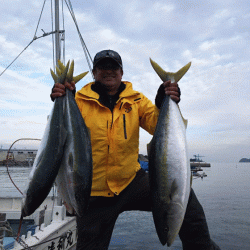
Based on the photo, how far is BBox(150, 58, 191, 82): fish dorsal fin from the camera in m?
2.53

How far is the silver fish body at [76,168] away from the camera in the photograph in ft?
6.58

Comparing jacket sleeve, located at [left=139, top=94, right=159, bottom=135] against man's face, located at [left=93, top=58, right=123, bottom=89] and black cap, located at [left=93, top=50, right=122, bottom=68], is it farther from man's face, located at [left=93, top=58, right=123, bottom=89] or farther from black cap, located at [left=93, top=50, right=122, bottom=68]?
black cap, located at [left=93, top=50, right=122, bottom=68]

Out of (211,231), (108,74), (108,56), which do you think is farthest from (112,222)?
(211,231)

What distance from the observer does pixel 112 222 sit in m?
2.72

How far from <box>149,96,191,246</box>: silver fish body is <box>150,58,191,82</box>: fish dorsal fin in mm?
325

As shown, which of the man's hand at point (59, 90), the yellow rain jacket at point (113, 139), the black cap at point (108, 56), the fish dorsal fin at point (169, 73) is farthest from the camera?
the black cap at point (108, 56)

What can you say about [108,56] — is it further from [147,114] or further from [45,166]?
[45,166]

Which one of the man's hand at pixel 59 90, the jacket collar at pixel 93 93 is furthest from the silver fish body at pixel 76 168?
the jacket collar at pixel 93 93

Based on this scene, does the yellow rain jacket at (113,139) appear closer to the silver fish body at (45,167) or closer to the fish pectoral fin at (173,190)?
the silver fish body at (45,167)

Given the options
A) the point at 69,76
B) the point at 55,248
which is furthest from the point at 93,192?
the point at 55,248

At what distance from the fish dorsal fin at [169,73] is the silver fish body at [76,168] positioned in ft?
3.21

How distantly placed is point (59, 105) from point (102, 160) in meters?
0.75

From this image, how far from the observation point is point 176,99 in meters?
2.48

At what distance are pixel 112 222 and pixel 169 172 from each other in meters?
1.06
